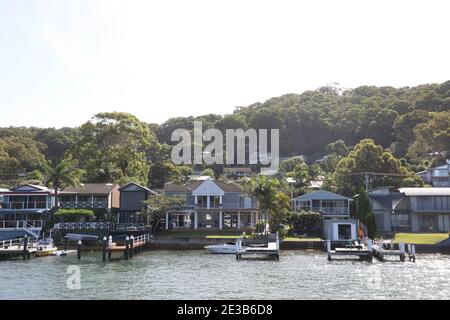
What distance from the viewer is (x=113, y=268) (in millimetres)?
37250

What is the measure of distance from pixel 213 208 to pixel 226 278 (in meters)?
30.8

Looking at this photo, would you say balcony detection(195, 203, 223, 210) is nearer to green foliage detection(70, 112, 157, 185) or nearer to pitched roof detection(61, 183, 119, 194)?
pitched roof detection(61, 183, 119, 194)

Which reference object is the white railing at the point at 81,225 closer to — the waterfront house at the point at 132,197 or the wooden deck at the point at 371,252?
the waterfront house at the point at 132,197

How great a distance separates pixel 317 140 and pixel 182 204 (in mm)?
97647

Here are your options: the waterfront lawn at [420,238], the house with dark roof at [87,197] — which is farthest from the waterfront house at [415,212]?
the house with dark roof at [87,197]

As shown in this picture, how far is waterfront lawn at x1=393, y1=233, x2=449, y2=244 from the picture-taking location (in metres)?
52.4

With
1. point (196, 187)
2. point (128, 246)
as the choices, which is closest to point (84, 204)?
point (196, 187)

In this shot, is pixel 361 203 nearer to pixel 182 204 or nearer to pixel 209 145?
pixel 182 204

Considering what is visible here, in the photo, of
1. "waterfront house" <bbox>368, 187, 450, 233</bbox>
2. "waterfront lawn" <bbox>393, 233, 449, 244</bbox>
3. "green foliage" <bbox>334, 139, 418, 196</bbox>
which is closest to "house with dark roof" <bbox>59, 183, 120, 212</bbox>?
"waterfront house" <bbox>368, 187, 450, 233</bbox>

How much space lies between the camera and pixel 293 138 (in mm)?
153750

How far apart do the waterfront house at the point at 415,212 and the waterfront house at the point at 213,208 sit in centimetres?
1741

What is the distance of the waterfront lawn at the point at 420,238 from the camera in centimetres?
5238

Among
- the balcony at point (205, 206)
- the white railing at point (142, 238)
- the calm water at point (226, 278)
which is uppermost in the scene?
the balcony at point (205, 206)
